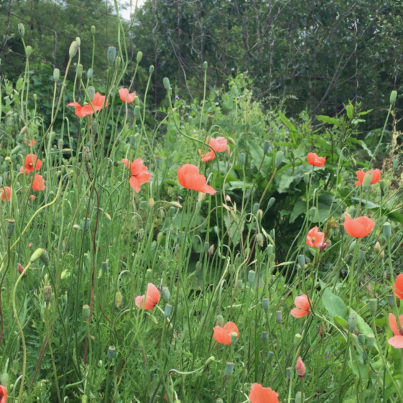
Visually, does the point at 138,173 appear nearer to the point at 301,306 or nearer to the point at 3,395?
the point at 301,306

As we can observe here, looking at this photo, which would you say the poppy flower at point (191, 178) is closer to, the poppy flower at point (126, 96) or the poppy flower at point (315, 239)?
the poppy flower at point (315, 239)

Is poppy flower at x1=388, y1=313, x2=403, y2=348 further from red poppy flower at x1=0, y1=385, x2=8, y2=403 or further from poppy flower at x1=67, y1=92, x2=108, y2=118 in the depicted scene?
poppy flower at x1=67, y1=92, x2=108, y2=118

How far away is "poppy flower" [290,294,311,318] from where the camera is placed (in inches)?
45.4

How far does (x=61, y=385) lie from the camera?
127 cm

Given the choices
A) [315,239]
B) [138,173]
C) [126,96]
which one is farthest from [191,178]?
[126,96]

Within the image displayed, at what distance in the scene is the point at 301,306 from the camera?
46.3 inches

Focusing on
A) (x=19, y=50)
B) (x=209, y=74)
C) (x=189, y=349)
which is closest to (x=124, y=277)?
(x=189, y=349)

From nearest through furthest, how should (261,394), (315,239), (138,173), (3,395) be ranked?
(3,395) < (261,394) < (315,239) < (138,173)

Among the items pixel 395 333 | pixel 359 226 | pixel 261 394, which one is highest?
pixel 359 226

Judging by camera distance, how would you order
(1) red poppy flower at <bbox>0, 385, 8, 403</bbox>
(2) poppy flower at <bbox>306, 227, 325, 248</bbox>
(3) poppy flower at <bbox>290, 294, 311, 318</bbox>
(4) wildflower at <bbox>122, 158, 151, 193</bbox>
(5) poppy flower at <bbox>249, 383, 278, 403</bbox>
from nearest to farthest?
(1) red poppy flower at <bbox>0, 385, 8, 403</bbox> < (5) poppy flower at <bbox>249, 383, 278, 403</bbox> < (3) poppy flower at <bbox>290, 294, 311, 318</bbox> < (2) poppy flower at <bbox>306, 227, 325, 248</bbox> < (4) wildflower at <bbox>122, 158, 151, 193</bbox>

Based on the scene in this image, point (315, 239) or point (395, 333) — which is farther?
point (315, 239)

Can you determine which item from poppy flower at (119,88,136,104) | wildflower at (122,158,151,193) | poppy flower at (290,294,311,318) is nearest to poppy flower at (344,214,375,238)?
poppy flower at (290,294,311,318)

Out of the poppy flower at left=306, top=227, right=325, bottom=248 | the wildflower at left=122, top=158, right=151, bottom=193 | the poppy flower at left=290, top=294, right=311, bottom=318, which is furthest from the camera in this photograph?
the wildflower at left=122, top=158, right=151, bottom=193

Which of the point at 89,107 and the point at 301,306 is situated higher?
the point at 89,107
